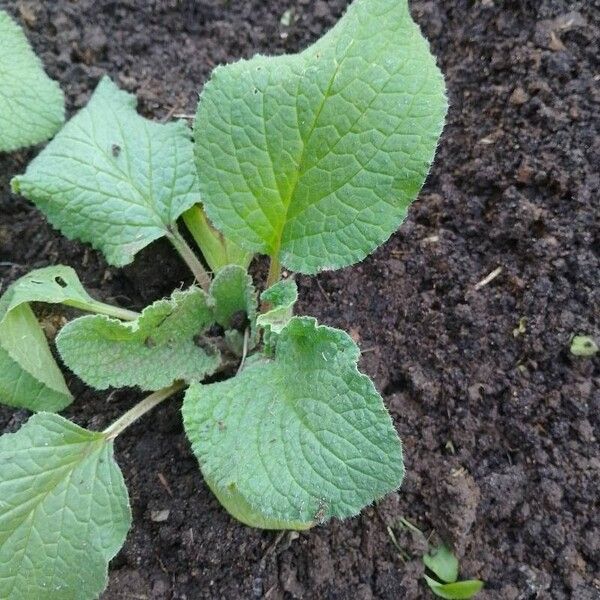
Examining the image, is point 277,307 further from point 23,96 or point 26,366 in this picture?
point 23,96

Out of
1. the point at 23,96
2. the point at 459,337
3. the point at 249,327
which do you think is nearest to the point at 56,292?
the point at 249,327

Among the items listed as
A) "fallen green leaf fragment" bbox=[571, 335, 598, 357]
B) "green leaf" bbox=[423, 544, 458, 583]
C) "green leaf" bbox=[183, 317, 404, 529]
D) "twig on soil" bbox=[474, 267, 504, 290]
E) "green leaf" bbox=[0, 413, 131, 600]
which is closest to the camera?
"green leaf" bbox=[183, 317, 404, 529]

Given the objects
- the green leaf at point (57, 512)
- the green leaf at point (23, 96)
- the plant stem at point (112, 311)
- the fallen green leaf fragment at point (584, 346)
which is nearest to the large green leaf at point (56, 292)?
the plant stem at point (112, 311)

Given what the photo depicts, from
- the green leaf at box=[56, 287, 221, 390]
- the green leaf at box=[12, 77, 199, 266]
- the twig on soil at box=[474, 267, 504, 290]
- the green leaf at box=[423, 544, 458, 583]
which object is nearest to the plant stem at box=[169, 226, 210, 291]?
the green leaf at box=[12, 77, 199, 266]

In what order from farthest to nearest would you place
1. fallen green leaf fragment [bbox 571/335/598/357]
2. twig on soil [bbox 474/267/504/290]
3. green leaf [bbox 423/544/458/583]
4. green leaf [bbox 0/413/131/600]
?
twig on soil [bbox 474/267/504/290] < fallen green leaf fragment [bbox 571/335/598/357] < green leaf [bbox 423/544/458/583] < green leaf [bbox 0/413/131/600]

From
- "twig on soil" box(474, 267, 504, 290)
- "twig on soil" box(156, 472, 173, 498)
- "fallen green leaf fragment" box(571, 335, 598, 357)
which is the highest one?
"twig on soil" box(156, 472, 173, 498)

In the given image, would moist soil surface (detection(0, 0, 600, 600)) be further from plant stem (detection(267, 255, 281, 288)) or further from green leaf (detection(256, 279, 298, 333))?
green leaf (detection(256, 279, 298, 333))
